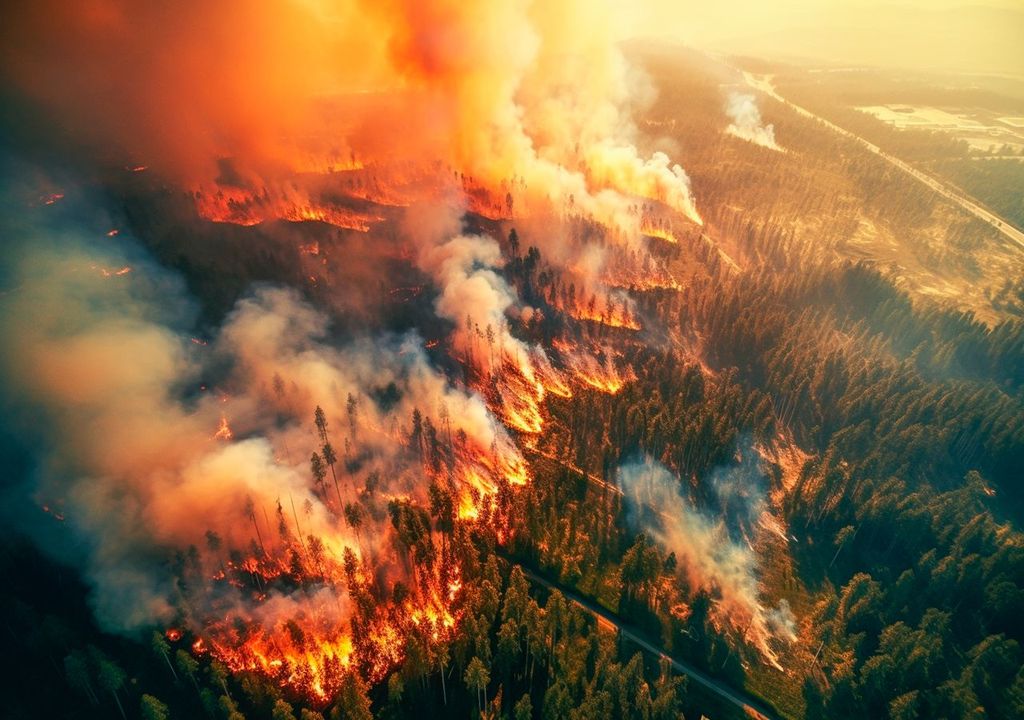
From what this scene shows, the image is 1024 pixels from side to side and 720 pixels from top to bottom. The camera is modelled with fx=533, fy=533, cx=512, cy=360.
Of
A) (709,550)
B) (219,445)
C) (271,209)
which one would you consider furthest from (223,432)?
(271,209)

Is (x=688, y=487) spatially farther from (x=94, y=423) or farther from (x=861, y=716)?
(x=94, y=423)

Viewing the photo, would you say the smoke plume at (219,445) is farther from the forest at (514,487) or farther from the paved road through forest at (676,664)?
the paved road through forest at (676,664)

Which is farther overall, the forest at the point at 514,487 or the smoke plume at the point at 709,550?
the smoke plume at the point at 709,550

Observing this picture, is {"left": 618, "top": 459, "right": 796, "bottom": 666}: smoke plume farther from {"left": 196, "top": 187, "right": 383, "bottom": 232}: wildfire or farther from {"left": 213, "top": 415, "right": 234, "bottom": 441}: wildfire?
{"left": 196, "top": 187, "right": 383, "bottom": 232}: wildfire

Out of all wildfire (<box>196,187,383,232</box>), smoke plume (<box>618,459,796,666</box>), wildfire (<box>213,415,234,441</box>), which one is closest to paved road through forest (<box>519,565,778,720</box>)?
smoke plume (<box>618,459,796,666</box>)

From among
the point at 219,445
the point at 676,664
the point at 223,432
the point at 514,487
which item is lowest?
the point at 676,664

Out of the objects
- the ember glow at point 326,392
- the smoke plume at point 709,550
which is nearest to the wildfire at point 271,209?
the ember glow at point 326,392

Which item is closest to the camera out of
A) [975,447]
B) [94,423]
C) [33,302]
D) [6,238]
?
[94,423]

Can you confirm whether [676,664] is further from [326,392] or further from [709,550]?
[326,392]

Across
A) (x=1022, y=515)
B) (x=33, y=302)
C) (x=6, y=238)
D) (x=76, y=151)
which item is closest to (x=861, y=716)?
(x=1022, y=515)

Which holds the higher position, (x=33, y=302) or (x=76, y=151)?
(x=76, y=151)

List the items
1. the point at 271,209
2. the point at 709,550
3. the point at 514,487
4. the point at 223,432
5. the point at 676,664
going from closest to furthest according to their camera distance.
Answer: the point at 676,664
the point at 709,550
the point at 514,487
the point at 223,432
the point at 271,209
